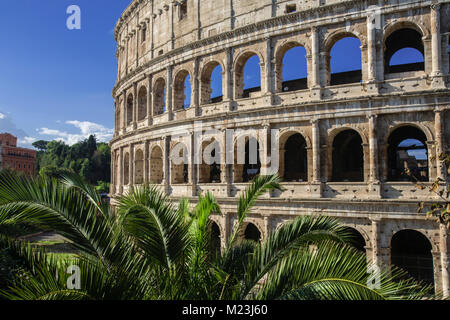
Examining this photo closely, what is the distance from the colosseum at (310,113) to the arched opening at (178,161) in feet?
0.20

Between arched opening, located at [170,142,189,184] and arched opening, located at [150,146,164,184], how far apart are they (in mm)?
1902

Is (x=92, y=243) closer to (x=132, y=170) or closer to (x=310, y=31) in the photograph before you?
(x=310, y=31)

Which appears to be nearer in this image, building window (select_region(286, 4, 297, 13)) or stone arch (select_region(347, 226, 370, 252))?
stone arch (select_region(347, 226, 370, 252))

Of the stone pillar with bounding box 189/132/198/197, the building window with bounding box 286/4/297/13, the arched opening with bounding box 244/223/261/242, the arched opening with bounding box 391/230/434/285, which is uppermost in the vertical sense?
the building window with bounding box 286/4/297/13

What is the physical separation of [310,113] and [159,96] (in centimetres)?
1007

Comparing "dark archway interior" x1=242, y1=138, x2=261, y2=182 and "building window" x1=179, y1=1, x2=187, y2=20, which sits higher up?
"building window" x1=179, y1=1, x2=187, y2=20

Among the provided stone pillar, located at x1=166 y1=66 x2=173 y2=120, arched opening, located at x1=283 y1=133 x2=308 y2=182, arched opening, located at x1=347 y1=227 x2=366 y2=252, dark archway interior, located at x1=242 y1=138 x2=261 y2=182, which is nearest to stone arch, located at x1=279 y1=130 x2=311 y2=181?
arched opening, located at x1=283 y1=133 x2=308 y2=182

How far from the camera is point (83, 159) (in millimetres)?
73000

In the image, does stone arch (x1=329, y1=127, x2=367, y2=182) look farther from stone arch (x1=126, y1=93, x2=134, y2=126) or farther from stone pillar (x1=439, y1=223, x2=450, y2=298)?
stone arch (x1=126, y1=93, x2=134, y2=126)

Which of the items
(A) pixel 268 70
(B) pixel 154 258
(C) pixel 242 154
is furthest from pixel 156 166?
(B) pixel 154 258

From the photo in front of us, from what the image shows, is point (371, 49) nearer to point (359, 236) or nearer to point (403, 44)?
point (403, 44)

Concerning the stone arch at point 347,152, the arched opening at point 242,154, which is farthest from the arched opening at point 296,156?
the arched opening at point 242,154

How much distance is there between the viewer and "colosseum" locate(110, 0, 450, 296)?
1344cm
